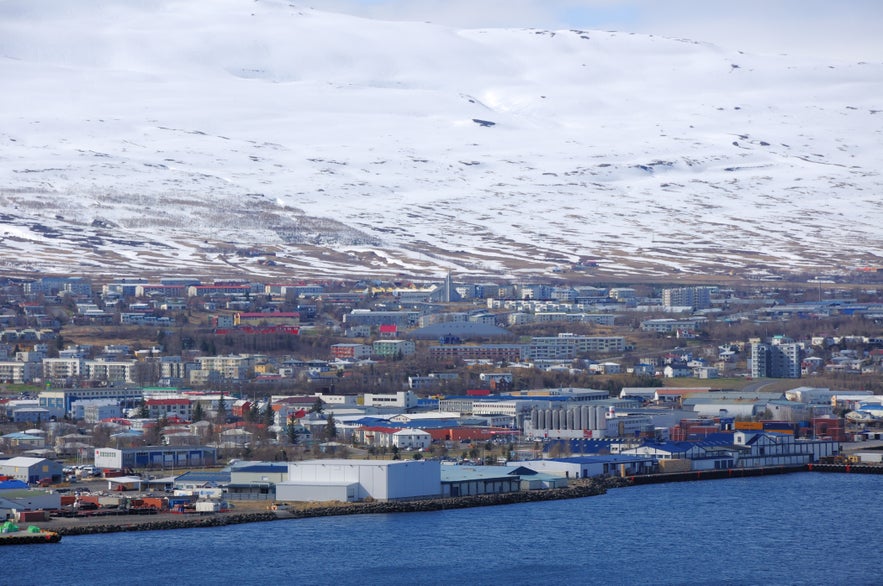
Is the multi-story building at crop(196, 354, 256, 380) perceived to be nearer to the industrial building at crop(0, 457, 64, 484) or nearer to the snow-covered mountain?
the industrial building at crop(0, 457, 64, 484)

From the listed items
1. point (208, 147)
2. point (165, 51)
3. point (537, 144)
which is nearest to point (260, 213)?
point (208, 147)

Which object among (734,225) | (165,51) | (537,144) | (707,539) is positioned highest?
(165,51)

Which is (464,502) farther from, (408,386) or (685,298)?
(685,298)

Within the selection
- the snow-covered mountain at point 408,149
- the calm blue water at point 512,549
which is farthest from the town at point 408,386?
the snow-covered mountain at point 408,149

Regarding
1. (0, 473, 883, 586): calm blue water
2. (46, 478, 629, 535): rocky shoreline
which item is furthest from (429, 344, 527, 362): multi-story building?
(0, 473, 883, 586): calm blue water

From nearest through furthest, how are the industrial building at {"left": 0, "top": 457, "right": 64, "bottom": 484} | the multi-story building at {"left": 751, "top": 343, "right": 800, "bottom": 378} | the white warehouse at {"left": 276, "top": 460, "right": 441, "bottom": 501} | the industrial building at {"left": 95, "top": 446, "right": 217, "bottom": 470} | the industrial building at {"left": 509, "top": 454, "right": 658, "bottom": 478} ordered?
A: the white warehouse at {"left": 276, "top": 460, "right": 441, "bottom": 501} → the industrial building at {"left": 0, "top": 457, "right": 64, "bottom": 484} → the industrial building at {"left": 509, "top": 454, "right": 658, "bottom": 478} → the industrial building at {"left": 95, "top": 446, "right": 217, "bottom": 470} → the multi-story building at {"left": 751, "top": 343, "right": 800, "bottom": 378}

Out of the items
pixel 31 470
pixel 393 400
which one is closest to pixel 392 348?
pixel 393 400

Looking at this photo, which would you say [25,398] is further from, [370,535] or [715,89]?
[715,89]
